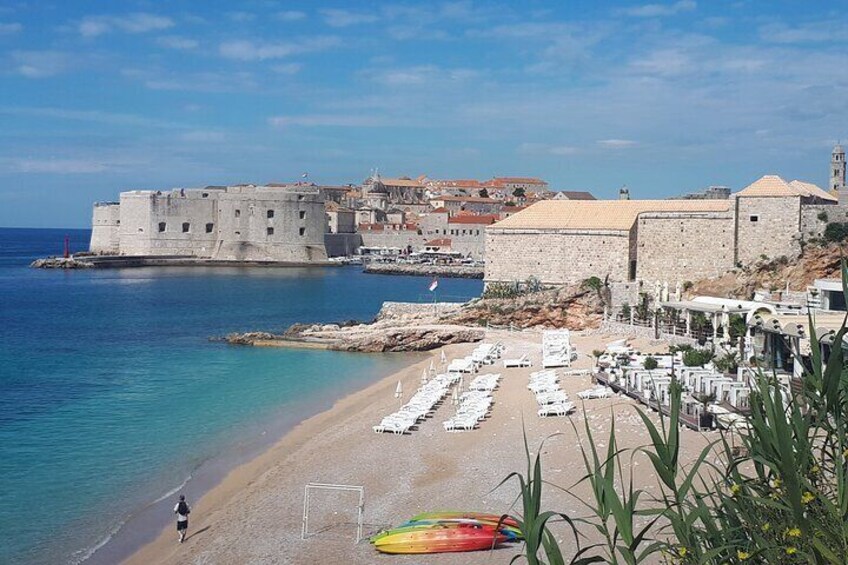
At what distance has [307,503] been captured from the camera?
417 inches

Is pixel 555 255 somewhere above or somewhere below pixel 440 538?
above

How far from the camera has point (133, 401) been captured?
18.2 m

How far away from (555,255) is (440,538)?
1924 cm

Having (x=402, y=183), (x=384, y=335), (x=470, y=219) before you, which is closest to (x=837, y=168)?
(x=384, y=335)

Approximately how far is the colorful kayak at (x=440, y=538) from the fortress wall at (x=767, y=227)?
621 inches

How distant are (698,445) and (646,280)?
14.4 meters

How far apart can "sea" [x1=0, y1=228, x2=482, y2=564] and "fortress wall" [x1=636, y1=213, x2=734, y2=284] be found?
747 centimetres

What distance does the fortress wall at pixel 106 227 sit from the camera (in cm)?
6781

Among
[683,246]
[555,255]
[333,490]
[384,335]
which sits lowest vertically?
[333,490]

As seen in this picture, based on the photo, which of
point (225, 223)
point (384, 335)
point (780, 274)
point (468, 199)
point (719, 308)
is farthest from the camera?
point (468, 199)

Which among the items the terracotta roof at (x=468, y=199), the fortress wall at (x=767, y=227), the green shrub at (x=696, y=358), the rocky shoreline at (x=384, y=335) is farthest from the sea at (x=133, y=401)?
the terracotta roof at (x=468, y=199)

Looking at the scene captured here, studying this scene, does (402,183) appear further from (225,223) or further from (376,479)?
(376,479)

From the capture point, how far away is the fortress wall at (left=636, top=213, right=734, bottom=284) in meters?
23.6

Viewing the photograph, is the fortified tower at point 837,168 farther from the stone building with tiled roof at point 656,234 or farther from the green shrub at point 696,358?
the green shrub at point 696,358
